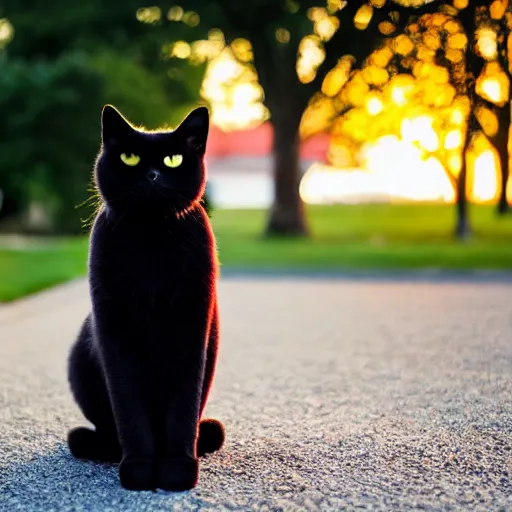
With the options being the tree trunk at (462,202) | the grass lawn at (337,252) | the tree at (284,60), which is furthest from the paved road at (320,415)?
the tree at (284,60)

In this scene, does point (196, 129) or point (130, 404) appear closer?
point (130, 404)

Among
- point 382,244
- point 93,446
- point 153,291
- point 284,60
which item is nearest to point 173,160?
point 153,291

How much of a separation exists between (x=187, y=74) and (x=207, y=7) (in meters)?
6.47

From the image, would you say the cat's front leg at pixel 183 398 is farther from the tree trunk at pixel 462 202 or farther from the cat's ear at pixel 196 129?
the tree trunk at pixel 462 202

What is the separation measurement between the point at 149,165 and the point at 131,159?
8 cm

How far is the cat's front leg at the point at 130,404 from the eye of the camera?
3107 millimetres

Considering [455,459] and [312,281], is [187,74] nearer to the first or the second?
[312,281]

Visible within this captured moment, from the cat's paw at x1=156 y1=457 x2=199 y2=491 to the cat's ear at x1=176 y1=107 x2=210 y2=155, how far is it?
50.3 inches

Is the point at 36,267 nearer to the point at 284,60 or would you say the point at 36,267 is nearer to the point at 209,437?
the point at 209,437

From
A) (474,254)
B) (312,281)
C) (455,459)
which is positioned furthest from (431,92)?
(474,254)

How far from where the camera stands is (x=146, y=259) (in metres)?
3.04

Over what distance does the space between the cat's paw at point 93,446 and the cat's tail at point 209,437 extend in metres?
0.38

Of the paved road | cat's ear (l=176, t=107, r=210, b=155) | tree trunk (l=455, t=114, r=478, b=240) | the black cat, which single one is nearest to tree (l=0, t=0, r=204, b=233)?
tree trunk (l=455, t=114, r=478, b=240)

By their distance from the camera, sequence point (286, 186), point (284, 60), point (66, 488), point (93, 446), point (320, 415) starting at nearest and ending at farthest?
point (66, 488) < point (93, 446) < point (320, 415) < point (284, 60) < point (286, 186)
